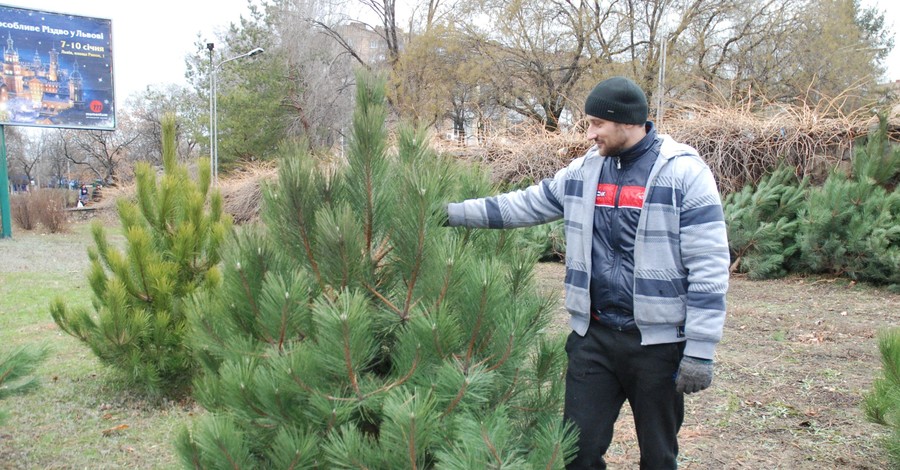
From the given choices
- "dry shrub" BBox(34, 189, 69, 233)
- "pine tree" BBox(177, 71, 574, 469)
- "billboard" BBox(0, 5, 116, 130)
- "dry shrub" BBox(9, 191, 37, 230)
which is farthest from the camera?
"dry shrub" BBox(9, 191, 37, 230)

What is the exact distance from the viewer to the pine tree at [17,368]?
3014 mm

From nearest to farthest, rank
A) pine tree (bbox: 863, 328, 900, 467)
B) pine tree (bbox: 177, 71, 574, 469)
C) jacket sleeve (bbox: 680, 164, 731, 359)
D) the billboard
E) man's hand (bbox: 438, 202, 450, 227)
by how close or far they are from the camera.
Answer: pine tree (bbox: 177, 71, 574, 469), man's hand (bbox: 438, 202, 450, 227), jacket sleeve (bbox: 680, 164, 731, 359), pine tree (bbox: 863, 328, 900, 467), the billboard

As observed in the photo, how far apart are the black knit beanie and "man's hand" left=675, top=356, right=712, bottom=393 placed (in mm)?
836

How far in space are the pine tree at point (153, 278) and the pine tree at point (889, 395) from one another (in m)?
3.83

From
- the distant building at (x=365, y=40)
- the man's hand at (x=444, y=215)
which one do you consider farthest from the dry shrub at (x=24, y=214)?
the man's hand at (x=444, y=215)

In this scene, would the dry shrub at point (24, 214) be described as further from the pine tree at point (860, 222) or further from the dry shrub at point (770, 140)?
the pine tree at point (860, 222)

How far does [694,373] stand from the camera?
2094 millimetres

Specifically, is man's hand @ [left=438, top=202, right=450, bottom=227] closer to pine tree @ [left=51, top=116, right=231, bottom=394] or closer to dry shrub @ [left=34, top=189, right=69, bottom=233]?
pine tree @ [left=51, top=116, right=231, bottom=394]

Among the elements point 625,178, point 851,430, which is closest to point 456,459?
point 625,178

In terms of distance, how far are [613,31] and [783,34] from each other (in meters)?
6.01

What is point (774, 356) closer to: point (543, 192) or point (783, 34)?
point (543, 192)

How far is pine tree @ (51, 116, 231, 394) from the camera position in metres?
4.44

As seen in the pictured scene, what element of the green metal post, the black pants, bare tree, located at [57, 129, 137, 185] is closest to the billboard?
the green metal post

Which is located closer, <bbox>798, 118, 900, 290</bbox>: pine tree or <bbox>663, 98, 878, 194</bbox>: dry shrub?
<bbox>798, 118, 900, 290</bbox>: pine tree
